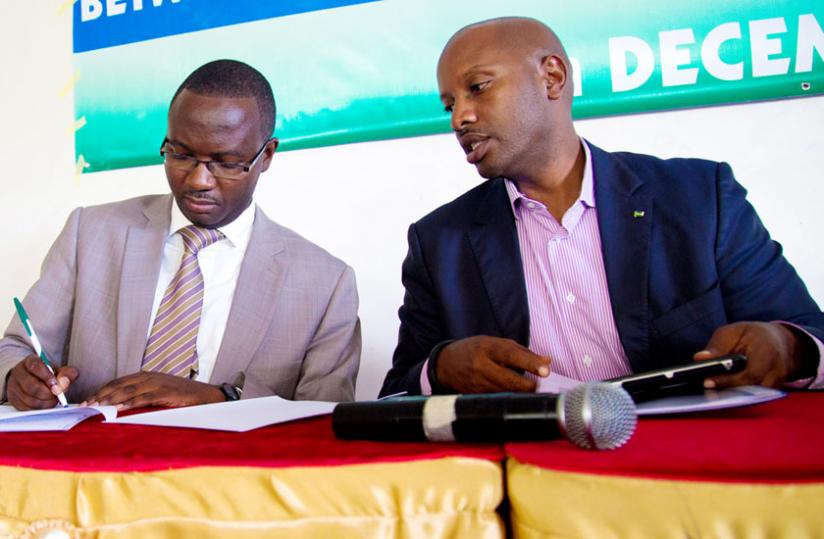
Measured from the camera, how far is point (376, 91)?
2.12 meters

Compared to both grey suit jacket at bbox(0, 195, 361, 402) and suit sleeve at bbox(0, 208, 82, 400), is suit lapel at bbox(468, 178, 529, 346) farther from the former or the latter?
suit sleeve at bbox(0, 208, 82, 400)

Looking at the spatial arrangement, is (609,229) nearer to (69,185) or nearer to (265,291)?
(265,291)

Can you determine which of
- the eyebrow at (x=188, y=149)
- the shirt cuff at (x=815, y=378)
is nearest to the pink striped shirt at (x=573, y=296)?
the shirt cuff at (x=815, y=378)

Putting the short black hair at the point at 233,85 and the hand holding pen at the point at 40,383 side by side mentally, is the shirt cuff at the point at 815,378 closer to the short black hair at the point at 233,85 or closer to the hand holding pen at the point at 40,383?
the hand holding pen at the point at 40,383

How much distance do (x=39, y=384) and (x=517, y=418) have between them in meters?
0.94

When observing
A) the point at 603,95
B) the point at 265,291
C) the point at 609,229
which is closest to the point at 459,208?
the point at 609,229

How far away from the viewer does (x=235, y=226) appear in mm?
1688

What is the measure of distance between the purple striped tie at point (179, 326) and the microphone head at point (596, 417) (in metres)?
1.11

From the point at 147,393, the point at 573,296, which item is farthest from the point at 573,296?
the point at 147,393

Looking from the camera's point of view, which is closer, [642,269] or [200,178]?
[642,269]

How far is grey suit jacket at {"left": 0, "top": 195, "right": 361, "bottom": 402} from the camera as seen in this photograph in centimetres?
153

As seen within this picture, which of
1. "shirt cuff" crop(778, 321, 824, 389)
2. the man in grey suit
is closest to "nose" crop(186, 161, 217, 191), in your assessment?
the man in grey suit

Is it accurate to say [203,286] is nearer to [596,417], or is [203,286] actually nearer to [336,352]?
[336,352]

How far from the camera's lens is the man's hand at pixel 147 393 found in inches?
44.8
